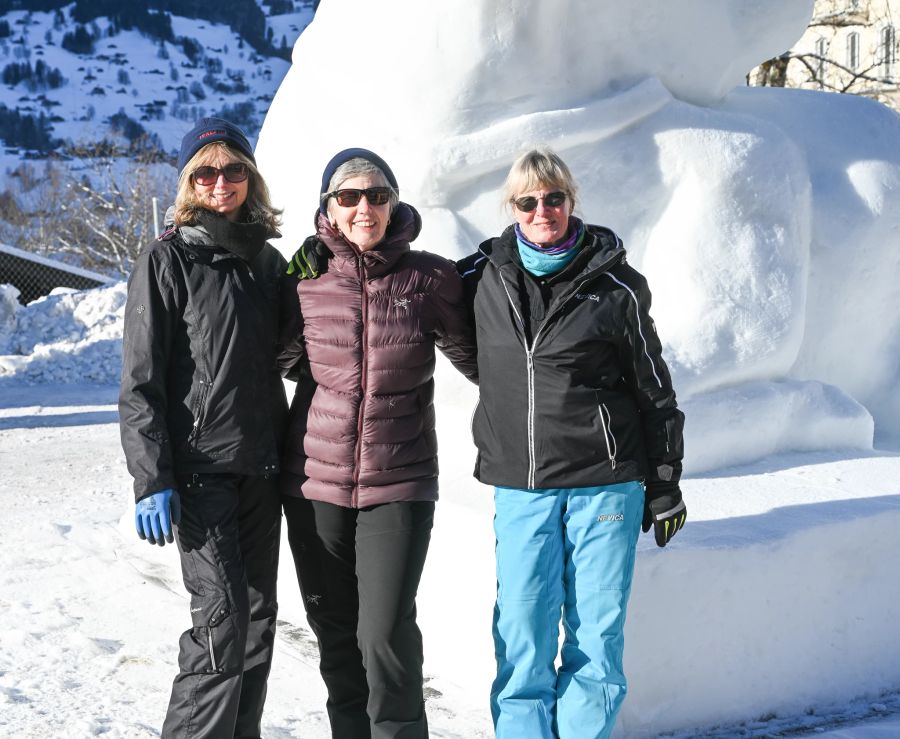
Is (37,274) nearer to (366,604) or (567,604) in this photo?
(366,604)

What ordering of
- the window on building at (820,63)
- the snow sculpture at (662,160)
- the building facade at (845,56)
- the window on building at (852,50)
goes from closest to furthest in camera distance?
the snow sculpture at (662,160)
the window on building at (820,63)
the building facade at (845,56)
the window on building at (852,50)

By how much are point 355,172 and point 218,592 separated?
101 centimetres

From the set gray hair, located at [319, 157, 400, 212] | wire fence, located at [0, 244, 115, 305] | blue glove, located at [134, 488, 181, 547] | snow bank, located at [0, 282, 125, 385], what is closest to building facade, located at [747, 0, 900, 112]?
snow bank, located at [0, 282, 125, 385]

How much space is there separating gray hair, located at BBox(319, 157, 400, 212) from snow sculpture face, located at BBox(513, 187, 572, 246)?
32 centimetres

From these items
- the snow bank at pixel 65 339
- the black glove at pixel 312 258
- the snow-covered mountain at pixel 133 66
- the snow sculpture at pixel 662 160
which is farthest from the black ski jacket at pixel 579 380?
the snow-covered mountain at pixel 133 66

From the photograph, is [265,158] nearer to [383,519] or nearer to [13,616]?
[13,616]

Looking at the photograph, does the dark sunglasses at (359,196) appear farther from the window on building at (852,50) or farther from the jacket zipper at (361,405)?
the window on building at (852,50)

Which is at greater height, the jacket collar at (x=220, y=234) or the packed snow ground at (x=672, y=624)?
the jacket collar at (x=220, y=234)

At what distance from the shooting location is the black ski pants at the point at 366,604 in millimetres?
2469

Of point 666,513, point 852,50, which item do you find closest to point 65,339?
point 666,513

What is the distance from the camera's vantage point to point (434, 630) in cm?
340

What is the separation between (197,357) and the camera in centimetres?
246

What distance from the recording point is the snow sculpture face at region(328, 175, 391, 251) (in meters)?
2.49

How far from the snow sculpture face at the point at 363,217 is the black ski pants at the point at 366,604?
0.62 metres
